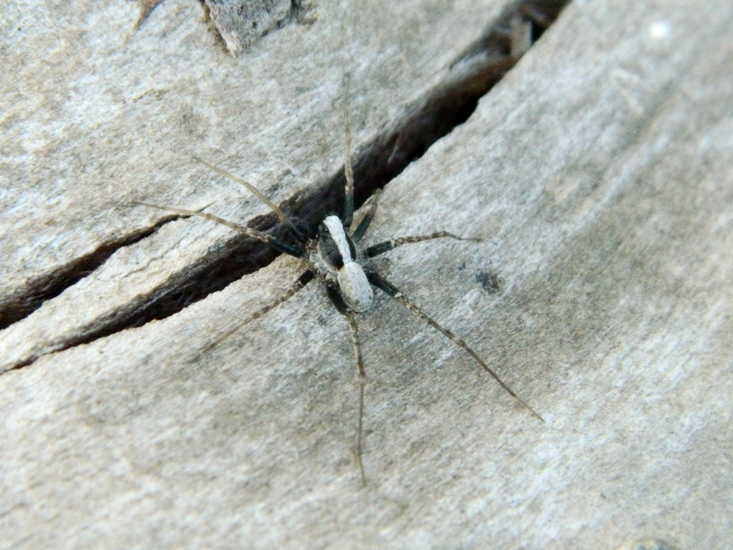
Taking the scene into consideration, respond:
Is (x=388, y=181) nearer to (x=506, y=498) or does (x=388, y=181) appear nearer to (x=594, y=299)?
(x=594, y=299)

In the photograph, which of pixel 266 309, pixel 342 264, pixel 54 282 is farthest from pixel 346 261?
pixel 54 282

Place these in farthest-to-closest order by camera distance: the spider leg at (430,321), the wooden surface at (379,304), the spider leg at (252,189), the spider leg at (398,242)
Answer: the spider leg at (398,242) < the spider leg at (252,189) < the spider leg at (430,321) < the wooden surface at (379,304)

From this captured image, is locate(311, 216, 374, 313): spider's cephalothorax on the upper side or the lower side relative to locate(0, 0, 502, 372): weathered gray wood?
lower

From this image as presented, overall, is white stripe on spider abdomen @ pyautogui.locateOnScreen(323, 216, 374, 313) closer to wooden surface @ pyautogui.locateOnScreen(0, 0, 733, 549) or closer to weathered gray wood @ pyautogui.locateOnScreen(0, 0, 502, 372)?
wooden surface @ pyautogui.locateOnScreen(0, 0, 733, 549)

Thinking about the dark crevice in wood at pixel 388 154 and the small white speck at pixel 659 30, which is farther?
the small white speck at pixel 659 30

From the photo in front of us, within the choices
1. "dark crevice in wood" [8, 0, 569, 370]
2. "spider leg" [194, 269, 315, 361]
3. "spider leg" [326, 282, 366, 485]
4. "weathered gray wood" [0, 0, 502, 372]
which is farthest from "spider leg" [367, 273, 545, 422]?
"weathered gray wood" [0, 0, 502, 372]

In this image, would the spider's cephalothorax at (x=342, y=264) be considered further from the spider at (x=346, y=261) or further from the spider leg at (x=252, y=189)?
the spider leg at (x=252, y=189)

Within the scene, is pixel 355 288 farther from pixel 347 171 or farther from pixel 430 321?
pixel 347 171

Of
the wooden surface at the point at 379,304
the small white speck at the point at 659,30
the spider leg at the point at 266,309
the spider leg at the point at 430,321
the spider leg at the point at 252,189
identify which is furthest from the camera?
the small white speck at the point at 659,30

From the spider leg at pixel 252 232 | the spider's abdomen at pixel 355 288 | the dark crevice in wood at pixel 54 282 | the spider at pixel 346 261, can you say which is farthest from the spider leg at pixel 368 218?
the dark crevice in wood at pixel 54 282
